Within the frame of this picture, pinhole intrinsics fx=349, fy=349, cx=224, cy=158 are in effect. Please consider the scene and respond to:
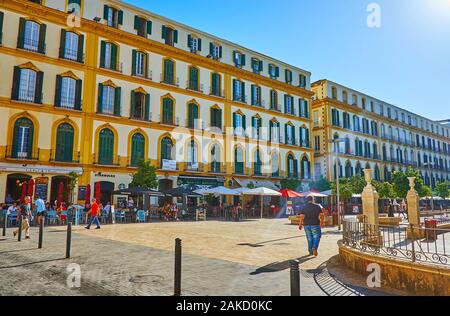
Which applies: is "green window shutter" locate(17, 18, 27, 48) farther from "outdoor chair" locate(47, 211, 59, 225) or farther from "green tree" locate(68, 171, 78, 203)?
"outdoor chair" locate(47, 211, 59, 225)

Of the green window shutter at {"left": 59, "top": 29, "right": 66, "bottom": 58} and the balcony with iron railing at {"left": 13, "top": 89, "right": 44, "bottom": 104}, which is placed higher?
the green window shutter at {"left": 59, "top": 29, "right": 66, "bottom": 58}

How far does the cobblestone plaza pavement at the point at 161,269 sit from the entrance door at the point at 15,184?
1217cm

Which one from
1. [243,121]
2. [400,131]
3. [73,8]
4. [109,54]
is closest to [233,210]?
[243,121]

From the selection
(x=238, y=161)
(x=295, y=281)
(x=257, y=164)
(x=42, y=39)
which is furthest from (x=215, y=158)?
(x=295, y=281)

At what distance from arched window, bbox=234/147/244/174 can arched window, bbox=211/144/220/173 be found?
202cm

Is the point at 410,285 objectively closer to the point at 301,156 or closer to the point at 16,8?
the point at 16,8

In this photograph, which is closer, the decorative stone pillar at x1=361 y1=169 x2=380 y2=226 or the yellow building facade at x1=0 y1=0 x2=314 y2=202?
the decorative stone pillar at x1=361 y1=169 x2=380 y2=226

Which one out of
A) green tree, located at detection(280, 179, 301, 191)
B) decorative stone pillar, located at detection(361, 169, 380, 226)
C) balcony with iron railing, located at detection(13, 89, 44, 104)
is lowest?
decorative stone pillar, located at detection(361, 169, 380, 226)

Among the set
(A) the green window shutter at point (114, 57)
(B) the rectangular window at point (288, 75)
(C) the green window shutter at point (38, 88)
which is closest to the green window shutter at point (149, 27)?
(A) the green window shutter at point (114, 57)

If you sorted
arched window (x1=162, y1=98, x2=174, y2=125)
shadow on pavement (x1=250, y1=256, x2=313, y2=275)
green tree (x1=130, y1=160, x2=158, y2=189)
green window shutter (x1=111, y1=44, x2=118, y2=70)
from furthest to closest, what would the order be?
arched window (x1=162, y1=98, x2=174, y2=125) → green window shutter (x1=111, y1=44, x2=118, y2=70) → green tree (x1=130, y1=160, x2=158, y2=189) → shadow on pavement (x1=250, y1=256, x2=313, y2=275)

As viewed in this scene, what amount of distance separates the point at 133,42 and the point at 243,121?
1245 cm

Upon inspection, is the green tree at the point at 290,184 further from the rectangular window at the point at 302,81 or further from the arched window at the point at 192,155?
the rectangular window at the point at 302,81

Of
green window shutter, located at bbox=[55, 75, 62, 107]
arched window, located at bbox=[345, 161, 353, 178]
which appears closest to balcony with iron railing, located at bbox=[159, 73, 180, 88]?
green window shutter, located at bbox=[55, 75, 62, 107]

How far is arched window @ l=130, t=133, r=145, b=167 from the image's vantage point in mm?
27062
